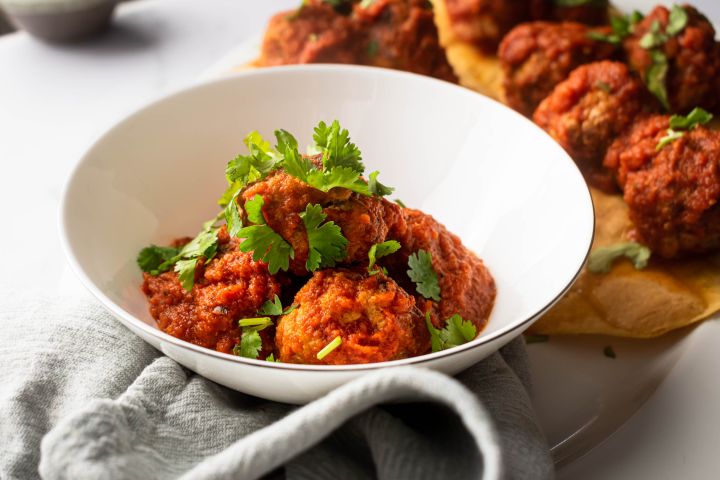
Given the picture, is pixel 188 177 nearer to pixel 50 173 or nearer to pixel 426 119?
pixel 426 119

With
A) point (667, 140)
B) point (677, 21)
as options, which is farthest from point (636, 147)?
point (677, 21)

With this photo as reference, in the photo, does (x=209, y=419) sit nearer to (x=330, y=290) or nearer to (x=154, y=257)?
(x=330, y=290)

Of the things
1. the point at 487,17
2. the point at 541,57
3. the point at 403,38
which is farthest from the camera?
the point at 487,17

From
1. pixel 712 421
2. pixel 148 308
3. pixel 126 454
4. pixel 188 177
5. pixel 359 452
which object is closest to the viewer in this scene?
pixel 126 454

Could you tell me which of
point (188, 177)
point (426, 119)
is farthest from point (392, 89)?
point (188, 177)

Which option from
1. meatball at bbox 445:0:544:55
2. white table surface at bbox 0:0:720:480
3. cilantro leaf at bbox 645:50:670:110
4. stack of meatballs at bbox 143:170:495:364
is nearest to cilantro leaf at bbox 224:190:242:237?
stack of meatballs at bbox 143:170:495:364

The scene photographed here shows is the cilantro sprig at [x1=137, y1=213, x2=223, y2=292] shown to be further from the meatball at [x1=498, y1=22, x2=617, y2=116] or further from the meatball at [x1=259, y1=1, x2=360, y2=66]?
the meatball at [x1=498, y1=22, x2=617, y2=116]
